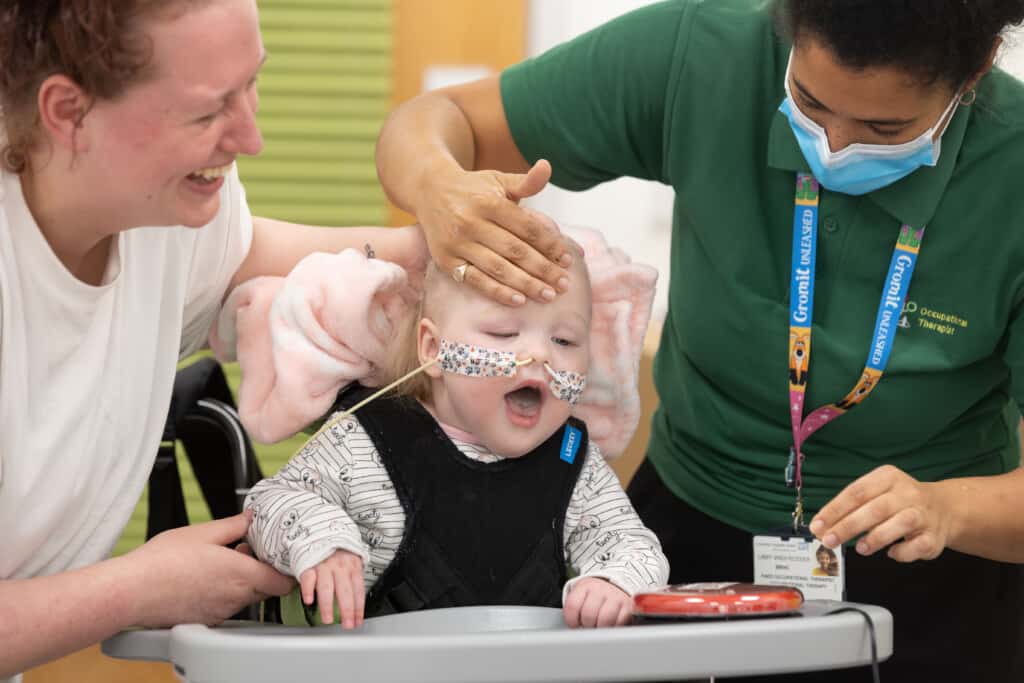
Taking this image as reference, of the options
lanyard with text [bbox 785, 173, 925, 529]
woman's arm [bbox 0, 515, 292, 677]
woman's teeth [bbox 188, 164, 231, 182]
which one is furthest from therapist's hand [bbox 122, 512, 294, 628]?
lanyard with text [bbox 785, 173, 925, 529]

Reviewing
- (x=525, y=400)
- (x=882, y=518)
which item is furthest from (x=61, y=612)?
(x=882, y=518)

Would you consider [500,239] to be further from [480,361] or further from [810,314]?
[810,314]

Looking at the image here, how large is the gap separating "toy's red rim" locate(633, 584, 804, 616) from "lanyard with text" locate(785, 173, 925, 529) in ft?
1.54

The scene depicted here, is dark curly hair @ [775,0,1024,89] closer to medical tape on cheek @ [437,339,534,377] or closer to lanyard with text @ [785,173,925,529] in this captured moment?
lanyard with text @ [785,173,925,529]

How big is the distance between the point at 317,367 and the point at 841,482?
0.81 meters

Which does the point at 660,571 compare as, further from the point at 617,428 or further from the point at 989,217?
the point at 989,217

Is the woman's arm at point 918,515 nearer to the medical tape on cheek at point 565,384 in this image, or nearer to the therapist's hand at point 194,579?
the medical tape on cheek at point 565,384

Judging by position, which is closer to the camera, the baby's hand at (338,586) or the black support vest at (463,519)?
the baby's hand at (338,586)

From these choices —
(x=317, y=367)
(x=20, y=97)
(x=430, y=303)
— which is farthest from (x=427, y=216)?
(x=20, y=97)

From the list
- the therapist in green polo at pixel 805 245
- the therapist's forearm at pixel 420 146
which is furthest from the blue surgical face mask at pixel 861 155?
the therapist's forearm at pixel 420 146

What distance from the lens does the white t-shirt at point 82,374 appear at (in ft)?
5.08

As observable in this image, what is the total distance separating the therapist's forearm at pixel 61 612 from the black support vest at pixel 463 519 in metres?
0.32

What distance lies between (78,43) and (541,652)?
797 millimetres

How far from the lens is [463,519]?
67.1 inches
